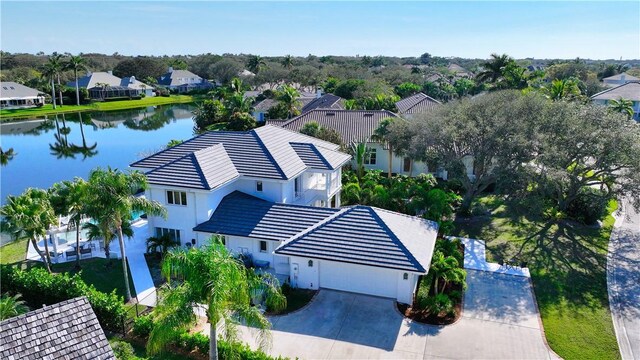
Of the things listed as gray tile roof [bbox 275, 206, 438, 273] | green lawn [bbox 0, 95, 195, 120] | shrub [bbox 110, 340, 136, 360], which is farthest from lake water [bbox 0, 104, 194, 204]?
shrub [bbox 110, 340, 136, 360]

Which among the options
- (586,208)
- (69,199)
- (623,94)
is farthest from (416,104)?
(69,199)

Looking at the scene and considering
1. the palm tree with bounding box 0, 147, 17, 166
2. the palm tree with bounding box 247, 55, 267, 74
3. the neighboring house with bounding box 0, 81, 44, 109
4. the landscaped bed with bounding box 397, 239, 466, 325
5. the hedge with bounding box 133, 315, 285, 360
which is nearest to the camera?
the hedge with bounding box 133, 315, 285, 360

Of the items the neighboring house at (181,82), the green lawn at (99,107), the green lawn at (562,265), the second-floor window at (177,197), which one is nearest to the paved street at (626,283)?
the green lawn at (562,265)

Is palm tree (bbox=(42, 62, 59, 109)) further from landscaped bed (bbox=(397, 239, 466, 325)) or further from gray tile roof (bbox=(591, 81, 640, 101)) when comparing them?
gray tile roof (bbox=(591, 81, 640, 101))

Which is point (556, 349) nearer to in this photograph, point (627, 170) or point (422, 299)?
point (422, 299)

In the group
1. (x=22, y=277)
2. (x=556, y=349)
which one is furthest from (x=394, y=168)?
(x=22, y=277)

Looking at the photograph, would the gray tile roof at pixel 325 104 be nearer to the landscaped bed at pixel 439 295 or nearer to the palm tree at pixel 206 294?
the landscaped bed at pixel 439 295
